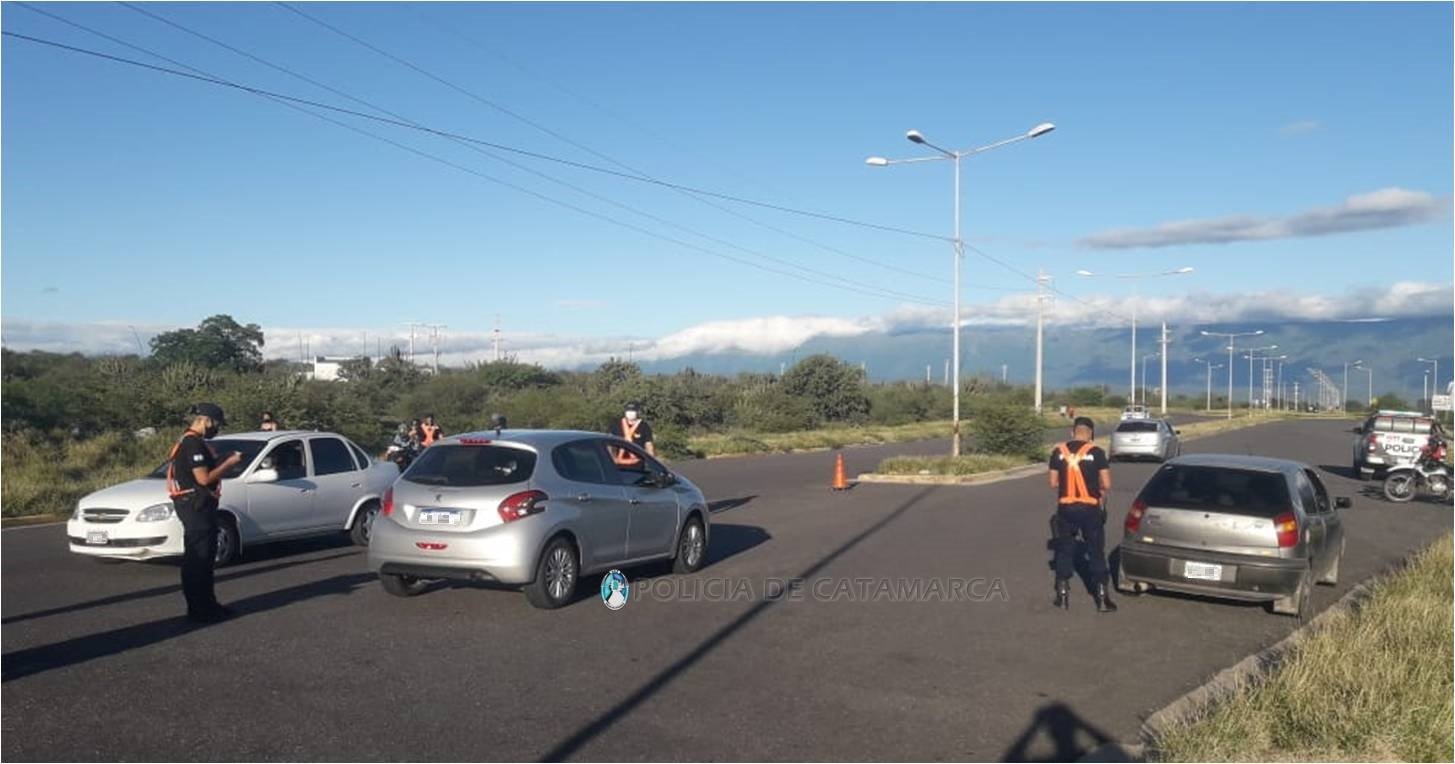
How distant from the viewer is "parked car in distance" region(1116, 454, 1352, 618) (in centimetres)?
1095

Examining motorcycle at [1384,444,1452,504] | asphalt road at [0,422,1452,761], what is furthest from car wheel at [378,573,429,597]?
motorcycle at [1384,444,1452,504]

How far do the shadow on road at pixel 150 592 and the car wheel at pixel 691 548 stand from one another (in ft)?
13.5

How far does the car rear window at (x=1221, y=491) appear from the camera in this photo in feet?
36.9

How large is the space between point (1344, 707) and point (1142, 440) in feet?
99.4

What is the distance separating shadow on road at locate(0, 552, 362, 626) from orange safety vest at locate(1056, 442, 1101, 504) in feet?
26.8

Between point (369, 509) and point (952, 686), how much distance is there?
360 inches

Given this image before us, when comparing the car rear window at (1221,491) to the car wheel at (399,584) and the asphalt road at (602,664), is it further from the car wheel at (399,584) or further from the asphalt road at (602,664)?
the car wheel at (399,584)

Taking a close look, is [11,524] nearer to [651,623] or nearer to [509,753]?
[651,623]

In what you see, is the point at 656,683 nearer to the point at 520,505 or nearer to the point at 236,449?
the point at 520,505

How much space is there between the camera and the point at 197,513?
9.97 m

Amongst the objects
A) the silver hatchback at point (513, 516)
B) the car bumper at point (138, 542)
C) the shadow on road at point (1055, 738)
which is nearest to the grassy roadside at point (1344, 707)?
the shadow on road at point (1055, 738)

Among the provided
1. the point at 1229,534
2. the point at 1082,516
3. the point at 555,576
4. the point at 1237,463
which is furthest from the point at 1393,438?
the point at 555,576

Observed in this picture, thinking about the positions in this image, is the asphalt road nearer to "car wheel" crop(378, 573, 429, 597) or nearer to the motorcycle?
"car wheel" crop(378, 573, 429, 597)

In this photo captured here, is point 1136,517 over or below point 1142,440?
over
